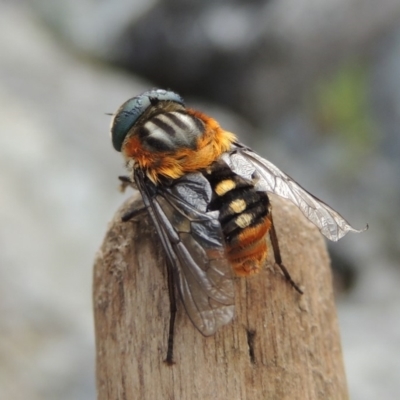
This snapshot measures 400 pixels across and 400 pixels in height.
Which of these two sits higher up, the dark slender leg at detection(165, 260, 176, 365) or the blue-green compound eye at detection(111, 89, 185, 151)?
the blue-green compound eye at detection(111, 89, 185, 151)

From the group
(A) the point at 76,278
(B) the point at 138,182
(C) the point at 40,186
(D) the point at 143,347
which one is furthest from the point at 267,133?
(D) the point at 143,347

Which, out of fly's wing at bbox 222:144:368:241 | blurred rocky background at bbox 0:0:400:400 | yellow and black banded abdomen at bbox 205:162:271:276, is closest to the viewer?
yellow and black banded abdomen at bbox 205:162:271:276

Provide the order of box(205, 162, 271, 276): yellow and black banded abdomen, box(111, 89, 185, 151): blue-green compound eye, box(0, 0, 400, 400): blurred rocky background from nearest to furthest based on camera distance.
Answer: box(205, 162, 271, 276): yellow and black banded abdomen → box(111, 89, 185, 151): blue-green compound eye → box(0, 0, 400, 400): blurred rocky background

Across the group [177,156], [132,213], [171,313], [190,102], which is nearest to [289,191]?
[177,156]

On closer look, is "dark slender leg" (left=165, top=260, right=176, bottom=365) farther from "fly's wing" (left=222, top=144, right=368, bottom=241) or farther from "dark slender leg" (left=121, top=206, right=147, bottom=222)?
"fly's wing" (left=222, top=144, right=368, bottom=241)

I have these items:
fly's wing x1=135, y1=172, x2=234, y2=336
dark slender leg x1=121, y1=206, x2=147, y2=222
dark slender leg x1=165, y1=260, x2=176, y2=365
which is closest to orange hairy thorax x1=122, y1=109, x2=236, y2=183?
fly's wing x1=135, y1=172, x2=234, y2=336

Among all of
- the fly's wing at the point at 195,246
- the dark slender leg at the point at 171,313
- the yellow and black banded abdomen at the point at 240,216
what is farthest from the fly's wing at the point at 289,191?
the dark slender leg at the point at 171,313

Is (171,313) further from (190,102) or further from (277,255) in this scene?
(190,102)
